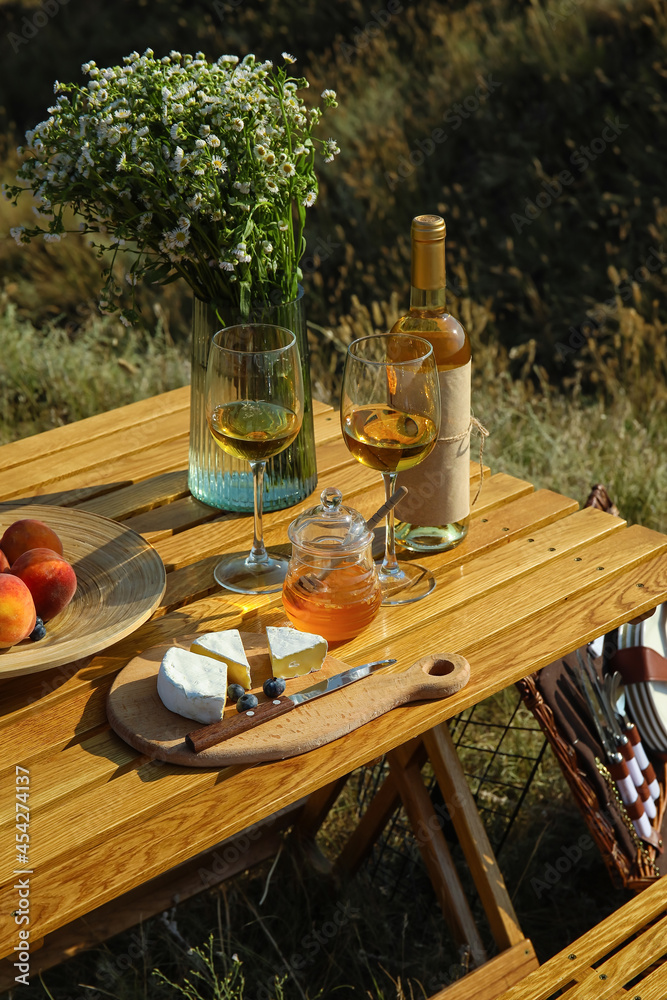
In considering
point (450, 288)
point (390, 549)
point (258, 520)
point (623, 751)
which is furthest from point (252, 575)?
point (450, 288)

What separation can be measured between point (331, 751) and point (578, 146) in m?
5.03

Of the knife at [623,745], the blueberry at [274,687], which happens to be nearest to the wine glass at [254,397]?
the blueberry at [274,687]

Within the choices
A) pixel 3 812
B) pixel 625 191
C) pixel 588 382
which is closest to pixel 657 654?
pixel 3 812

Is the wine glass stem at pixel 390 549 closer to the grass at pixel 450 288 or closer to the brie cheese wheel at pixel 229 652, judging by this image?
the brie cheese wheel at pixel 229 652

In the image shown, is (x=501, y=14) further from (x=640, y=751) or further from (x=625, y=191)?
(x=640, y=751)

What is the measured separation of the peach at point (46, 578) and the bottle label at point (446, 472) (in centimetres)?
55

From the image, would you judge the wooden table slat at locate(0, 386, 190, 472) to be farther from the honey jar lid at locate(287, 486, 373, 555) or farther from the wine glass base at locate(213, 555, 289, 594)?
the honey jar lid at locate(287, 486, 373, 555)

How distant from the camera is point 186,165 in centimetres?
150

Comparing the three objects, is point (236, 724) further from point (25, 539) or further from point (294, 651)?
point (25, 539)

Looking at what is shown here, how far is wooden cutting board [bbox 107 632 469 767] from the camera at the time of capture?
1.24 m

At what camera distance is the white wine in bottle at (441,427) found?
1.49 meters

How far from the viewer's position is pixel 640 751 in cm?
199

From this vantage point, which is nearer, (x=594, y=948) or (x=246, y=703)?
(x=246, y=703)

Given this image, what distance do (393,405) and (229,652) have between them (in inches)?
16.9
